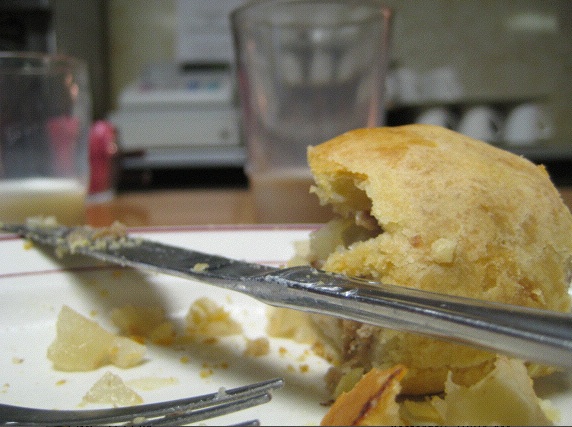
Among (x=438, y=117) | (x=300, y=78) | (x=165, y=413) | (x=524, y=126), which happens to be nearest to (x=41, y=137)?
(x=300, y=78)

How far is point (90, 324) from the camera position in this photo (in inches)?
26.0

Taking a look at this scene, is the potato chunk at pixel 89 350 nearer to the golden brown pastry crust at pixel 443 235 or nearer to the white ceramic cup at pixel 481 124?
the golden brown pastry crust at pixel 443 235

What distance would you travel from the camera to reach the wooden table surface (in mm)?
1428

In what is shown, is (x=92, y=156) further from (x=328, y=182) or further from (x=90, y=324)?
(x=328, y=182)

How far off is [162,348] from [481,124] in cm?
321

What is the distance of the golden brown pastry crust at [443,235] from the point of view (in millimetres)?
508

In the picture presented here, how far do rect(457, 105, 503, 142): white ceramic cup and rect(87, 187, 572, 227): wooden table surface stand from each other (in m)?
1.67

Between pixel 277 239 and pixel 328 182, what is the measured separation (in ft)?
1.29

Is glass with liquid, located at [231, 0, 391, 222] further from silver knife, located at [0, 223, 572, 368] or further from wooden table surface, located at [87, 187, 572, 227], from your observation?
silver knife, located at [0, 223, 572, 368]

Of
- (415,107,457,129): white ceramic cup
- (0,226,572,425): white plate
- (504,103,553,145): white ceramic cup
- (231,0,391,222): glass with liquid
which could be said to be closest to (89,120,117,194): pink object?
(231,0,391,222): glass with liquid

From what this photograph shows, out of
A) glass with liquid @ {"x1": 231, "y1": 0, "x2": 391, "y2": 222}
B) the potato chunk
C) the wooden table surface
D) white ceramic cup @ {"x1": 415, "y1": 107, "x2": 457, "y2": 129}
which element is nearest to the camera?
the potato chunk

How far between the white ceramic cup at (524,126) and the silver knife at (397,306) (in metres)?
3.21

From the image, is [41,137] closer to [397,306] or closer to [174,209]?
[174,209]

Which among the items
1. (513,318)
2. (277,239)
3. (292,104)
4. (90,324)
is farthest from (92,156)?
(513,318)
